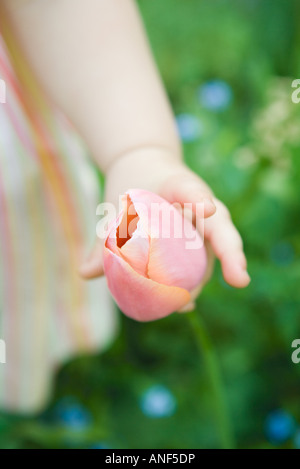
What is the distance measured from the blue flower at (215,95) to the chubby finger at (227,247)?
24.1 inches

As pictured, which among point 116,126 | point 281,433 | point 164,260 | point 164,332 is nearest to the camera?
point 164,260

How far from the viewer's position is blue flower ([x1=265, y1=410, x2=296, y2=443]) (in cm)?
70

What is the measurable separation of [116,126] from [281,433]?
0.40 metres

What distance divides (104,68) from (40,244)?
0.86ft

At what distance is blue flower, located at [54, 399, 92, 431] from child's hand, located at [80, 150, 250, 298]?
0.33m

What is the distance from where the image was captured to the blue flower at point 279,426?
70 cm

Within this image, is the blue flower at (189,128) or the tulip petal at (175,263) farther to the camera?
the blue flower at (189,128)

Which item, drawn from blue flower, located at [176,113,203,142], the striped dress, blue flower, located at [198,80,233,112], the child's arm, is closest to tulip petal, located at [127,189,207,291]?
the child's arm

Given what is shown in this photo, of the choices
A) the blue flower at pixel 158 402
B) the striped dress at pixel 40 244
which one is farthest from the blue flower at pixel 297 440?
the striped dress at pixel 40 244

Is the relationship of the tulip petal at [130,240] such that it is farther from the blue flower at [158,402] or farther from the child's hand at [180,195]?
the blue flower at [158,402]

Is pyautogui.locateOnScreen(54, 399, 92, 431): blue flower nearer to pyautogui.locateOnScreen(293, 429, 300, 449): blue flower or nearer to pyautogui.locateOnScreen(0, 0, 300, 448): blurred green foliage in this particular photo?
pyautogui.locateOnScreen(0, 0, 300, 448): blurred green foliage
